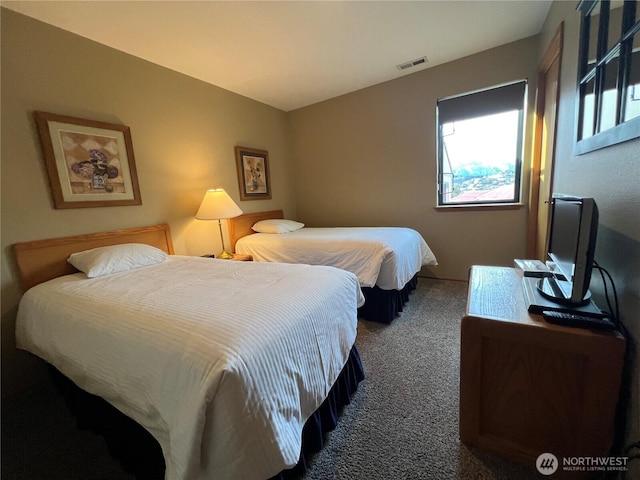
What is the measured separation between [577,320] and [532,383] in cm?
32

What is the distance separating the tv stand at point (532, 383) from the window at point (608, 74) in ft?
2.49

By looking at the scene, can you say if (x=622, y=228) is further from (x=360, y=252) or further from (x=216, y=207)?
(x=216, y=207)

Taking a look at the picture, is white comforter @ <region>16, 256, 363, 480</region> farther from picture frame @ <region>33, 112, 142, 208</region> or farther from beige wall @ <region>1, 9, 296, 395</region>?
picture frame @ <region>33, 112, 142, 208</region>

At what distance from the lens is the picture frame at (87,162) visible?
1.94m

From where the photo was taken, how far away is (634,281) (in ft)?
3.13

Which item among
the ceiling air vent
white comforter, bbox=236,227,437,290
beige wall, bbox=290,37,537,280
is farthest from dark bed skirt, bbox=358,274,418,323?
the ceiling air vent

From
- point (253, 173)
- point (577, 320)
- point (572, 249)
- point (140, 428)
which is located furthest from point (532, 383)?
point (253, 173)

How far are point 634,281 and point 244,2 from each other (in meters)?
2.67

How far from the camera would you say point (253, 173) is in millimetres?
3615

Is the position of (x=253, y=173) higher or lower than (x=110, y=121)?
lower

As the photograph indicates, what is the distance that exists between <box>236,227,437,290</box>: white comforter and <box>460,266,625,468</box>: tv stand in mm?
1087

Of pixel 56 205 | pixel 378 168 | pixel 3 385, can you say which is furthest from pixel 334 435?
pixel 378 168

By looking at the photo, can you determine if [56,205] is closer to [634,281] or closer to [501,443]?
[501,443]

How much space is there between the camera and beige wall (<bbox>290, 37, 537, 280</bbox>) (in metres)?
2.98
